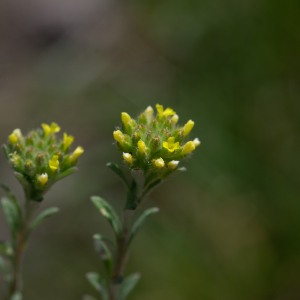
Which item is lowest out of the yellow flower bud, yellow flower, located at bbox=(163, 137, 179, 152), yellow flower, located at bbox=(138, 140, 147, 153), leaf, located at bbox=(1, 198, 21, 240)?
leaf, located at bbox=(1, 198, 21, 240)

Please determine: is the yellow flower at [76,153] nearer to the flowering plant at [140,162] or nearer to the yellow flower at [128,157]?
the flowering plant at [140,162]

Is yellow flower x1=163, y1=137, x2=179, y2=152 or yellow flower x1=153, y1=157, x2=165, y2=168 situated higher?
yellow flower x1=163, y1=137, x2=179, y2=152

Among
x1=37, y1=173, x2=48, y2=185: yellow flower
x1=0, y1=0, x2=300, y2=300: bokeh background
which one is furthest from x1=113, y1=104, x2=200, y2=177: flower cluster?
x1=0, y1=0, x2=300, y2=300: bokeh background

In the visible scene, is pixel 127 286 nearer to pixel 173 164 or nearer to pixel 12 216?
pixel 12 216

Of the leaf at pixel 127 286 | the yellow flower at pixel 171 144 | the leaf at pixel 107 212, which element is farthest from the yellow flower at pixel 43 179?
the leaf at pixel 127 286

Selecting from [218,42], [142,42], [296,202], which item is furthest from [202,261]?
[142,42]

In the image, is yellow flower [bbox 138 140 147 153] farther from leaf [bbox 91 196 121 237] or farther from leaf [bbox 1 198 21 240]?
leaf [bbox 1 198 21 240]
